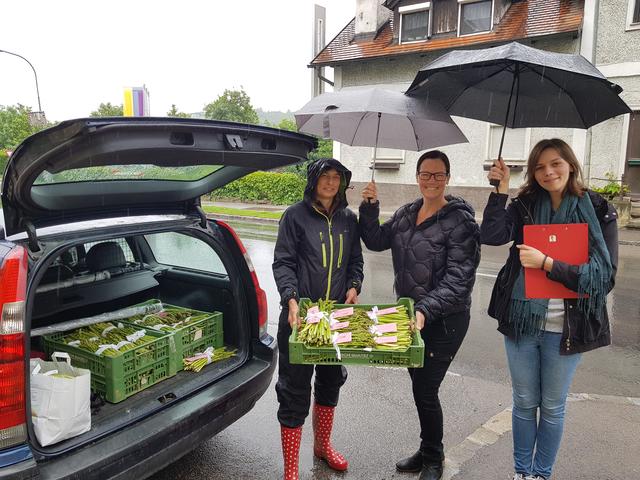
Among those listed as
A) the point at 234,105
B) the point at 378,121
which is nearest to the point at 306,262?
the point at 378,121

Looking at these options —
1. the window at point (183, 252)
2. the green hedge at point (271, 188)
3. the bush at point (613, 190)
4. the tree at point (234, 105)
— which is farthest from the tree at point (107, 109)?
the window at point (183, 252)

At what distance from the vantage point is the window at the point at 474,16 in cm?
1602

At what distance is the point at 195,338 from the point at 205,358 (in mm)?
143

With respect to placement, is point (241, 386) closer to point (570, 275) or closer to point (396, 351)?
point (396, 351)

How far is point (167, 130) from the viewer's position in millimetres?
2039

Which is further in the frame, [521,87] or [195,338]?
[195,338]

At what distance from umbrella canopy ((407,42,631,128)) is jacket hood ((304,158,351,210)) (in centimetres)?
58

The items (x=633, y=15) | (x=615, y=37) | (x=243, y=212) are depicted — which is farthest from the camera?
(x=243, y=212)

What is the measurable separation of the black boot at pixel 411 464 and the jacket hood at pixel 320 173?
1559 millimetres

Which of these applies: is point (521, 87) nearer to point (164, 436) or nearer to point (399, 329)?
point (399, 329)

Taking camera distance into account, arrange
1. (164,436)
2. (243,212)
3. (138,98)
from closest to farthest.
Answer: (164,436) < (138,98) < (243,212)

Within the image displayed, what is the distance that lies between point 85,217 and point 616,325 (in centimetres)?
577

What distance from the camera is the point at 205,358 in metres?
3.11

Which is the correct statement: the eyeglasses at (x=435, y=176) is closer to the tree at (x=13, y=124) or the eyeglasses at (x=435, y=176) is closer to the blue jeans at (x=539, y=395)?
the blue jeans at (x=539, y=395)
